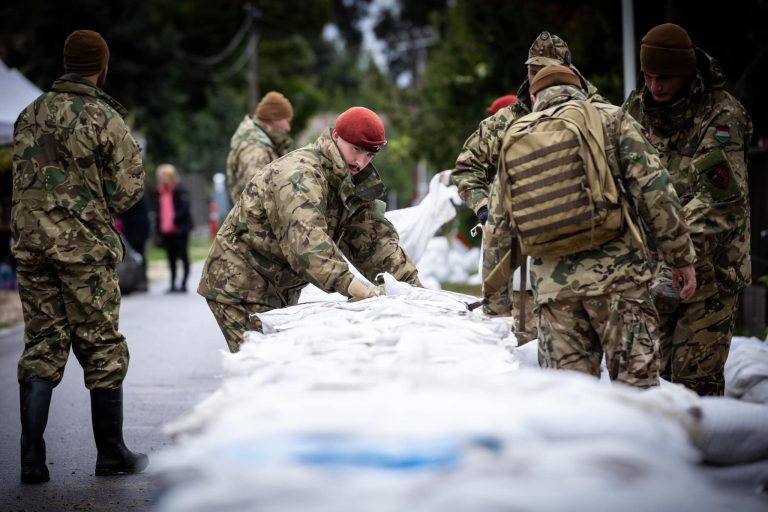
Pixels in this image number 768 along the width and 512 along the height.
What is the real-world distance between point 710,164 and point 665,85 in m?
0.46

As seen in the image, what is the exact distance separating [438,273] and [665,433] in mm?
12851

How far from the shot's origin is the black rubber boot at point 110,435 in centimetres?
595

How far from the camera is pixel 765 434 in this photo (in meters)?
3.52

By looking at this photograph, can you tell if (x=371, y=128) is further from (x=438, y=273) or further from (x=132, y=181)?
(x=438, y=273)

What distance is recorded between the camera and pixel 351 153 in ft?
18.2

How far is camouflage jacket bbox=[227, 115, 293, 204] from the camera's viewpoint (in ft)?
30.1

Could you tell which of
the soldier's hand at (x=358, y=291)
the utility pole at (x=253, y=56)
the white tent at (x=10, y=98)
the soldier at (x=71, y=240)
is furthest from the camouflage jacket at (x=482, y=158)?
the utility pole at (x=253, y=56)

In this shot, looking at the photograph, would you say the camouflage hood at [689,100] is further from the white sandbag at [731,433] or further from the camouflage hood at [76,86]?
the camouflage hood at [76,86]

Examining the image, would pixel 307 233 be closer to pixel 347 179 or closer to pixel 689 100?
pixel 347 179

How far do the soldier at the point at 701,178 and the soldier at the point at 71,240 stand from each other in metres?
2.81

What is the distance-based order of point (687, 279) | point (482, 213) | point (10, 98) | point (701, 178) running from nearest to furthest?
point (687, 279) → point (701, 178) → point (482, 213) → point (10, 98)

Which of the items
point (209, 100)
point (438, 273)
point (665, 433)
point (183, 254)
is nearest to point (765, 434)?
point (665, 433)

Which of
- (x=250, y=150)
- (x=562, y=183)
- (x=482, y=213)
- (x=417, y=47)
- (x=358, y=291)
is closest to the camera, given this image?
(x=562, y=183)

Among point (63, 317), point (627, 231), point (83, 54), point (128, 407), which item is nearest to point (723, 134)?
point (627, 231)
